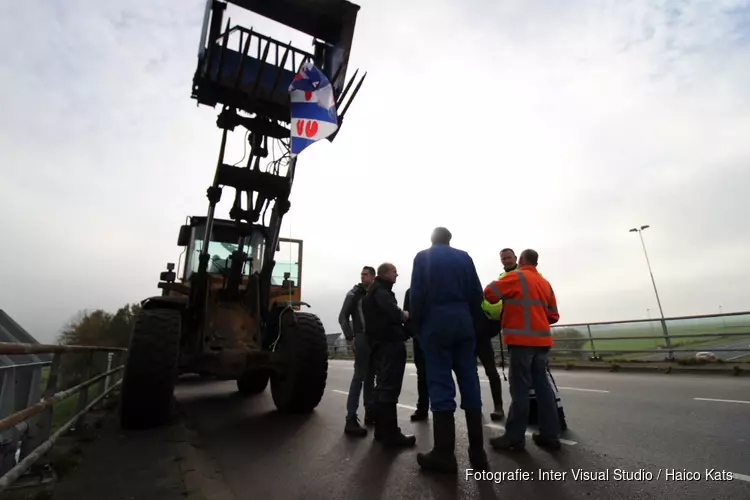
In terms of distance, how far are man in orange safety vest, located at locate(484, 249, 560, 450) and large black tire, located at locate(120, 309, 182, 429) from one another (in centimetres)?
341

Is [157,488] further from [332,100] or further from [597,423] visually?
[332,100]

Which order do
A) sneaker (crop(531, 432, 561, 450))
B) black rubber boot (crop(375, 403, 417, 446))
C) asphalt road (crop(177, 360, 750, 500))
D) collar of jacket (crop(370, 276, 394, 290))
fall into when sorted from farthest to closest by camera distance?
1. collar of jacket (crop(370, 276, 394, 290))
2. black rubber boot (crop(375, 403, 417, 446))
3. sneaker (crop(531, 432, 561, 450))
4. asphalt road (crop(177, 360, 750, 500))

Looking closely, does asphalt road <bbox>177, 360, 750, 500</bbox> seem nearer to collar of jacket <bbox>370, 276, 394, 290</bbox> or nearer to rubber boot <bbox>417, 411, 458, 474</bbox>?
rubber boot <bbox>417, 411, 458, 474</bbox>

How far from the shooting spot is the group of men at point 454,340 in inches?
119

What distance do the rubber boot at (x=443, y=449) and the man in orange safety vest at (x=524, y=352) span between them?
0.75 meters

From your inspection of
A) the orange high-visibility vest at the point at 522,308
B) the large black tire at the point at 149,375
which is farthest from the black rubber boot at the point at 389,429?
the large black tire at the point at 149,375

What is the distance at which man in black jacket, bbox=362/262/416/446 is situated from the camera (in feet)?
12.2

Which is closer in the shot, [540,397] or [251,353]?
[540,397]

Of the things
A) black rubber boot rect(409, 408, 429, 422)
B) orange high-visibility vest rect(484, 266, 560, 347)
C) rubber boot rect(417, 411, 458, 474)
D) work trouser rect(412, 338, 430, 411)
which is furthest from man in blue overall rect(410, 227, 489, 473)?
black rubber boot rect(409, 408, 429, 422)

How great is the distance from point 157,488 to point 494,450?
2588mm

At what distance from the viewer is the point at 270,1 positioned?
4.98 meters

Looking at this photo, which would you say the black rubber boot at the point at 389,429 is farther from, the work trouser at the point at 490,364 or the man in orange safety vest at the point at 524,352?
the work trouser at the point at 490,364

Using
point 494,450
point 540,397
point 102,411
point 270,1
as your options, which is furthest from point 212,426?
point 270,1

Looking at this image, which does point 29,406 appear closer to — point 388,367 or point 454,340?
point 388,367
